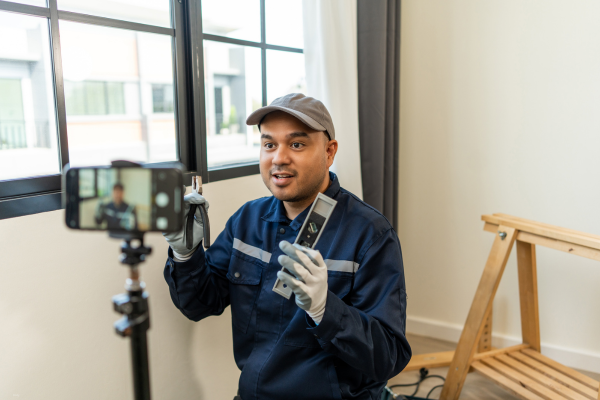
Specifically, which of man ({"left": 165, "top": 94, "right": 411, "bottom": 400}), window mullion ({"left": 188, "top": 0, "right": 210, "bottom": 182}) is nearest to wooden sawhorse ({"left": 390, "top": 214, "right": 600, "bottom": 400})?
man ({"left": 165, "top": 94, "right": 411, "bottom": 400})

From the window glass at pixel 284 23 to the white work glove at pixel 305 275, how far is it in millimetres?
1224

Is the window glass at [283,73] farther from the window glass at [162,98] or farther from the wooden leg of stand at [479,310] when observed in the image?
the wooden leg of stand at [479,310]

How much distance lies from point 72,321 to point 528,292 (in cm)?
171

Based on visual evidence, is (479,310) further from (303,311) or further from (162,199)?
(162,199)

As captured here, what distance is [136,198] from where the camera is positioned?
52 cm

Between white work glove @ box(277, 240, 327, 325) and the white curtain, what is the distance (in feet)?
3.40

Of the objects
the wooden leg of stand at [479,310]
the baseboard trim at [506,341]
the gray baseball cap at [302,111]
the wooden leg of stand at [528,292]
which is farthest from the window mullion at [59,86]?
the baseboard trim at [506,341]

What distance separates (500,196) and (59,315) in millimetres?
1935

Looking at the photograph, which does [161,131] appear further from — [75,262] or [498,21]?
[498,21]

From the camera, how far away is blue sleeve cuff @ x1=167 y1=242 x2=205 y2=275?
1.15 meters

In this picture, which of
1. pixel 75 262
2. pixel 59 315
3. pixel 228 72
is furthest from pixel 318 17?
pixel 59 315

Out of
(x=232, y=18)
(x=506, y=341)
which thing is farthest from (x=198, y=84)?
(x=506, y=341)

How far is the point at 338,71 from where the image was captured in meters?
1.85

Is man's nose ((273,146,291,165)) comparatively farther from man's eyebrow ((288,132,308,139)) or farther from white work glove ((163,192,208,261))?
white work glove ((163,192,208,261))
